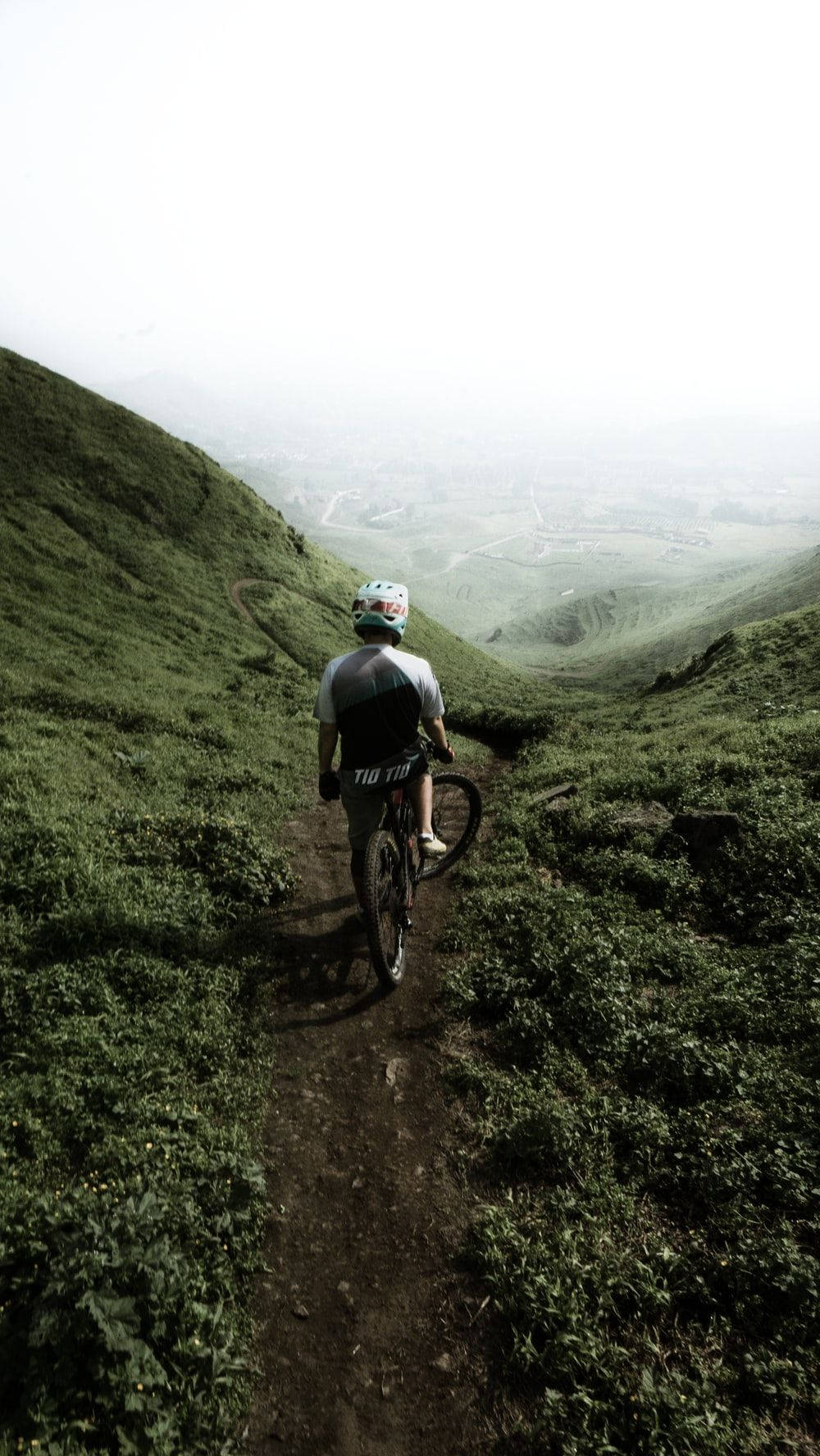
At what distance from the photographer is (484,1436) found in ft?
13.2

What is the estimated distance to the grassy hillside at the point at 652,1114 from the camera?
4.05 metres

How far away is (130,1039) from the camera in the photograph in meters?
6.32

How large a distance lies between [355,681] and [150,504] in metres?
49.2

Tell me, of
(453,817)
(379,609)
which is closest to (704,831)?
(453,817)

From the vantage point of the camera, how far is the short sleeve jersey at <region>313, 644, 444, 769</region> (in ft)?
23.1

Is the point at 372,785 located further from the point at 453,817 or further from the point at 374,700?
the point at 453,817

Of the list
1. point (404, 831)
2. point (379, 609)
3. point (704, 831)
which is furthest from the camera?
point (704, 831)

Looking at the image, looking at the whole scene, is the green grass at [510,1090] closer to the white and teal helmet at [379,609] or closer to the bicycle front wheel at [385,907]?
the bicycle front wheel at [385,907]

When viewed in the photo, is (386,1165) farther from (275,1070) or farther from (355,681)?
(355,681)

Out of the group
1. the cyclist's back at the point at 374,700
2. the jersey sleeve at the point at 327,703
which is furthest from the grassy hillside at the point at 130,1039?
the jersey sleeve at the point at 327,703

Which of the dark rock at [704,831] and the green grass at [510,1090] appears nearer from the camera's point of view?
the green grass at [510,1090]

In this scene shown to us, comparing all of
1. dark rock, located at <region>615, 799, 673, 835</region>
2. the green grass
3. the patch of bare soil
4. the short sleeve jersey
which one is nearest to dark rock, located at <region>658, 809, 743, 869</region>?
the green grass

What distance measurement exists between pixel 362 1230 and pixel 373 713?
15.3 ft

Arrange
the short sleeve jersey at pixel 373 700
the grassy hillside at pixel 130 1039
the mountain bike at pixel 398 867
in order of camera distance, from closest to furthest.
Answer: the grassy hillside at pixel 130 1039 < the short sleeve jersey at pixel 373 700 < the mountain bike at pixel 398 867
